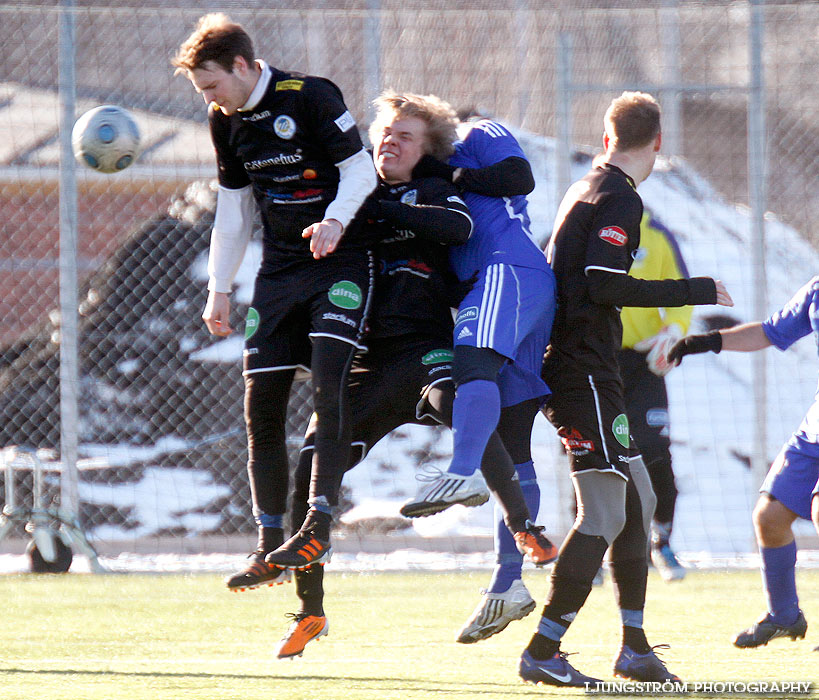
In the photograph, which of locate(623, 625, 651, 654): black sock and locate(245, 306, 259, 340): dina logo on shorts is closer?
locate(623, 625, 651, 654): black sock

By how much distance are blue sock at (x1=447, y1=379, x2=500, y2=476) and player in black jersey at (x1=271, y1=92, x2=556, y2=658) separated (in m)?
0.20

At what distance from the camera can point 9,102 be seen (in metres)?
9.84

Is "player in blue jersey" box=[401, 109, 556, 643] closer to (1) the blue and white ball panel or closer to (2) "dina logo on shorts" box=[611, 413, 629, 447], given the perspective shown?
(2) "dina logo on shorts" box=[611, 413, 629, 447]

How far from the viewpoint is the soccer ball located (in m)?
6.28

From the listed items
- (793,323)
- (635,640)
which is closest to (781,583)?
(635,640)

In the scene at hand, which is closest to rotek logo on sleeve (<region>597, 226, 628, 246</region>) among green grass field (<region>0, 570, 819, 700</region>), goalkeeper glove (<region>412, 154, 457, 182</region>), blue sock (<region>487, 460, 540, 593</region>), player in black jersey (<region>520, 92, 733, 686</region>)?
player in black jersey (<region>520, 92, 733, 686</region>)

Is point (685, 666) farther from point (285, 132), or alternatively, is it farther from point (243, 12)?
point (243, 12)

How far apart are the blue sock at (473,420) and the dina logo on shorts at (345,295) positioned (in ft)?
1.56

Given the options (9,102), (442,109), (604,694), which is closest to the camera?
(604,694)

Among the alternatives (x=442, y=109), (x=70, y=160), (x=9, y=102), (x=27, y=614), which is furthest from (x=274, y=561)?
(x=9, y=102)

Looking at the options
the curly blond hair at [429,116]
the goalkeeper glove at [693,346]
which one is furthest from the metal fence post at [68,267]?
the goalkeeper glove at [693,346]

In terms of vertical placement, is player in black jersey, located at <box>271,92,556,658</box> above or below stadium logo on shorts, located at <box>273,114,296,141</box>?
below

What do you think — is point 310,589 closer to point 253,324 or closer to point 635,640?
point 253,324

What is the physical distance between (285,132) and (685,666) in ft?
7.73
